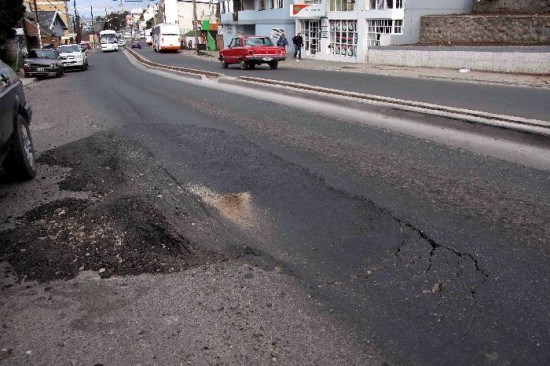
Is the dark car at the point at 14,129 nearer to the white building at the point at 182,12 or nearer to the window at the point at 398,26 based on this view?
the window at the point at 398,26

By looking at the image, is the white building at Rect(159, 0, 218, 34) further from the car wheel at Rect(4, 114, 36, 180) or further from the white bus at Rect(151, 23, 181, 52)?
the car wheel at Rect(4, 114, 36, 180)

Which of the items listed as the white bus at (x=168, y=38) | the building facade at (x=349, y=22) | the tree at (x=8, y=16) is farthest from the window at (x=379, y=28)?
the white bus at (x=168, y=38)

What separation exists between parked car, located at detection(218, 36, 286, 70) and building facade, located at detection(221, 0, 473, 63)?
20.8 feet

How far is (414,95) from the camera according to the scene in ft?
47.0

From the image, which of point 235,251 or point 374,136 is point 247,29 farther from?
point 235,251

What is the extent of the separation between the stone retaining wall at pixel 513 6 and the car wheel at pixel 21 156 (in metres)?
26.8

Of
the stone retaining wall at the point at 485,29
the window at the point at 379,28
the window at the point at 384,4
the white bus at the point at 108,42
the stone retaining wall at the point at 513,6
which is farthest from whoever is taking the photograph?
the white bus at the point at 108,42

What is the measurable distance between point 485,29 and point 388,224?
24.3 meters

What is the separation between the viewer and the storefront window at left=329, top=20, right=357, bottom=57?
32.5 m

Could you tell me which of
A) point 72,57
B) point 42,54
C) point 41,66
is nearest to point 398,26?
point 41,66

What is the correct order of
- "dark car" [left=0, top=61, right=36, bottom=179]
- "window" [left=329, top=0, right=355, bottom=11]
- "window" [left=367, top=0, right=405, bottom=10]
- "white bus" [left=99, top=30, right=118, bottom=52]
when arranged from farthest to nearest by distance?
"white bus" [left=99, top=30, right=118, bottom=52]
"window" [left=329, top=0, right=355, bottom=11]
"window" [left=367, top=0, right=405, bottom=10]
"dark car" [left=0, top=61, right=36, bottom=179]

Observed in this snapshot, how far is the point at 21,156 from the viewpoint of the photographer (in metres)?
6.24

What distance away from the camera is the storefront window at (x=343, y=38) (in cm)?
3253

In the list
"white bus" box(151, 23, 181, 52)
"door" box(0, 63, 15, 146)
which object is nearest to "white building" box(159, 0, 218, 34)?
"white bus" box(151, 23, 181, 52)
